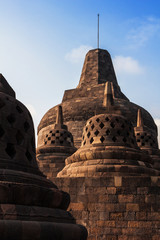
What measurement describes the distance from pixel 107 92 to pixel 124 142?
279 cm

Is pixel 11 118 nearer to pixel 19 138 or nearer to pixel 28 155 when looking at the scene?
pixel 19 138

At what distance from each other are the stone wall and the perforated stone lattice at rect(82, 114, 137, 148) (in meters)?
2.11

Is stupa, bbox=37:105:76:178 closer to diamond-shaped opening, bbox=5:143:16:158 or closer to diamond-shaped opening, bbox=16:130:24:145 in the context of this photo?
diamond-shaped opening, bbox=16:130:24:145

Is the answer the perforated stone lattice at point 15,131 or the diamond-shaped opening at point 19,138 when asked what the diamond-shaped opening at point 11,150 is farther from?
the diamond-shaped opening at point 19,138

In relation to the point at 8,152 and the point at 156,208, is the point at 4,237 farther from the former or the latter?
the point at 156,208

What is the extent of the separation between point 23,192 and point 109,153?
22.5 ft

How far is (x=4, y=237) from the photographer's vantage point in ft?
12.3

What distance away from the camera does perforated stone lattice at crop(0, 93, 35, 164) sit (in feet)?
17.1

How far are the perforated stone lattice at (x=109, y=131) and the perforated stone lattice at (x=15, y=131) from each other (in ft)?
19.8

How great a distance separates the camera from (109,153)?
11.0 m

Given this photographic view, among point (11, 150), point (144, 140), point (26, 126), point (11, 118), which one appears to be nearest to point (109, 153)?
point (26, 126)

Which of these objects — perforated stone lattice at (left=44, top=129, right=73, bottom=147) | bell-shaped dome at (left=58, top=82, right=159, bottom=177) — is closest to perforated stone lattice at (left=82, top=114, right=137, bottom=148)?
bell-shaped dome at (left=58, top=82, right=159, bottom=177)

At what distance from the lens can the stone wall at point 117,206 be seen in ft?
29.8

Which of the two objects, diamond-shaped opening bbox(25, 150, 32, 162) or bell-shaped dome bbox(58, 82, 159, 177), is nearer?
diamond-shaped opening bbox(25, 150, 32, 162)
